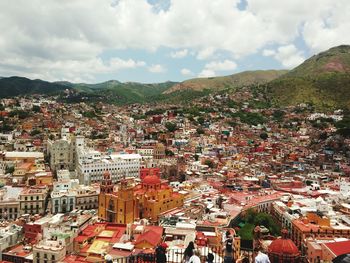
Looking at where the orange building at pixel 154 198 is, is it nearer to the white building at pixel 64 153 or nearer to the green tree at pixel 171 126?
the white building at pixel 64 153

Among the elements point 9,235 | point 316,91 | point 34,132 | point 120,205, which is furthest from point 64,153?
point 316,91

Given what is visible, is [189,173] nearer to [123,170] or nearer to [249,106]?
[123,170]

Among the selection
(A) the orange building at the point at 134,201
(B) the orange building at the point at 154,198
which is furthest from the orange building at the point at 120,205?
(B) the orange building at the point at 154,198

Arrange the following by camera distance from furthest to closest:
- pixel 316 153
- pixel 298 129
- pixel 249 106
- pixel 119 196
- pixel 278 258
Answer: pixel 249 106 < pixel 298 129 < pixel 316 153 < pixel 119 196 < pixel 278 258

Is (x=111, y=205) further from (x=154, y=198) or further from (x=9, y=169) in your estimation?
(x=9, y=169)

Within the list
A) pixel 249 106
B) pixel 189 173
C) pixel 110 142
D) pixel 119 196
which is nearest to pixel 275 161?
pixel 189 173

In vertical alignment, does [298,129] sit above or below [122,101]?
below

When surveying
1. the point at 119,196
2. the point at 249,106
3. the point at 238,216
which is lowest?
the point at 238,216
